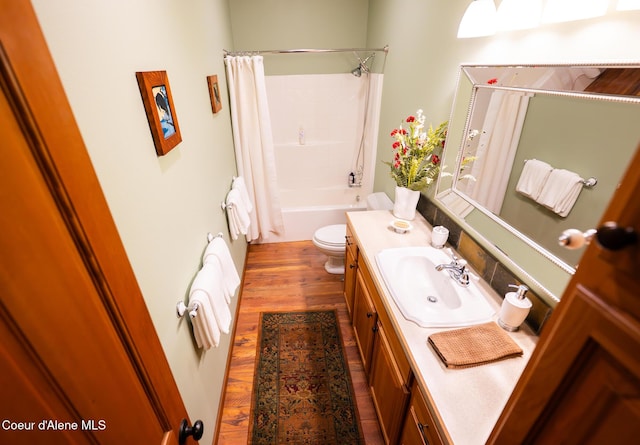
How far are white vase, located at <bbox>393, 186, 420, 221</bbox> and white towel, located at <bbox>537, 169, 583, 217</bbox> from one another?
81 cm

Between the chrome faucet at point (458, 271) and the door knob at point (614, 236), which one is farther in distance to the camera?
the chrome faucet at point (458, 271)

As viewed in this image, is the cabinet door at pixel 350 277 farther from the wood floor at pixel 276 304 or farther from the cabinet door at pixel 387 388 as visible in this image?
the cabinet door at pixel 387 388

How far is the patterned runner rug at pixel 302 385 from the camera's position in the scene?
167 centimetres

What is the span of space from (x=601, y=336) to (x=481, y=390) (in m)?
0.73

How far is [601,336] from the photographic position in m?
0.36

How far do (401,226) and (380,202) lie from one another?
73 centimetres

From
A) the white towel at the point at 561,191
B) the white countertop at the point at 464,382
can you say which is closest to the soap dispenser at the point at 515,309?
the white countertop at the point at 464,382

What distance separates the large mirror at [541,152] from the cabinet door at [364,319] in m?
0.68

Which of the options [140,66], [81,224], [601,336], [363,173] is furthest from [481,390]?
[363,173]

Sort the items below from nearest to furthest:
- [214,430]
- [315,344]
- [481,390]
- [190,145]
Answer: [481,390] → [190,145] → [214,430] → [315,344]

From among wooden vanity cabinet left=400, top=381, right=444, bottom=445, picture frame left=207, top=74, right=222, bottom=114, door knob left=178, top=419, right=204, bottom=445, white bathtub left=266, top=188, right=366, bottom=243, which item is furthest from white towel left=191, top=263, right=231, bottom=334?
white bathtub left=266, top=188, right=366, bottom=243

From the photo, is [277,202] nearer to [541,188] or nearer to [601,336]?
[541,188]

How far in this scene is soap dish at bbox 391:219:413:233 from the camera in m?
1.85

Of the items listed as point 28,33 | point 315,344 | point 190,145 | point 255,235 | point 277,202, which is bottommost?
point 315,344
